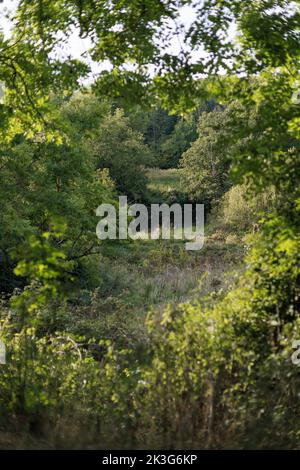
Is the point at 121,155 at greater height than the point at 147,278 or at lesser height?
greater

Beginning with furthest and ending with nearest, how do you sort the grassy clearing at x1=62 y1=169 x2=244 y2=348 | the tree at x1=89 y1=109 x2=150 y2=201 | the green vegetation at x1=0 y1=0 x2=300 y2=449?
the tree at x1=89 y1=109 x2=150 y2=201
the grassy clearing at x1=62 y1=169 x2=244 y2=348
the green vegetation at x1=0 y1=0 x2=300 y2=449

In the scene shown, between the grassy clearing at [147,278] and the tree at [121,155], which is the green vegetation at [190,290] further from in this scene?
the tree at [121,155]

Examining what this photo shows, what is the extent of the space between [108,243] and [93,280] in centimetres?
129

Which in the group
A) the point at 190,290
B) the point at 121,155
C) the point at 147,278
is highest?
the point at 190,290

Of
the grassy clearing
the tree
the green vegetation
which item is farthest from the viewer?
the tree

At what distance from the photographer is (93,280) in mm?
18016

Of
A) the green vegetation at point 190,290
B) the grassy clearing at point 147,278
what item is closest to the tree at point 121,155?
the grassy clearing at point 147,278

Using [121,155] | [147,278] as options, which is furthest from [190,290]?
[121,155]

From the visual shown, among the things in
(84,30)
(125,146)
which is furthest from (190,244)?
(84,30)

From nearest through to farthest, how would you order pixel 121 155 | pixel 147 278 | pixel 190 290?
pixel 190 290, pixel 147 278, pixel 121 155

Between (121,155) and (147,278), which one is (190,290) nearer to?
(147,278)

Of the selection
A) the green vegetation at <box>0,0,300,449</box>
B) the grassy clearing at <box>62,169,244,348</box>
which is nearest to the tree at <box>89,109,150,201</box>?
the grassy clearing at <box>62,169,244,348</box>

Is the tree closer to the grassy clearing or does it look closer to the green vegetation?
the grassy clearing

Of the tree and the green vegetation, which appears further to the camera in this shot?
the tree
